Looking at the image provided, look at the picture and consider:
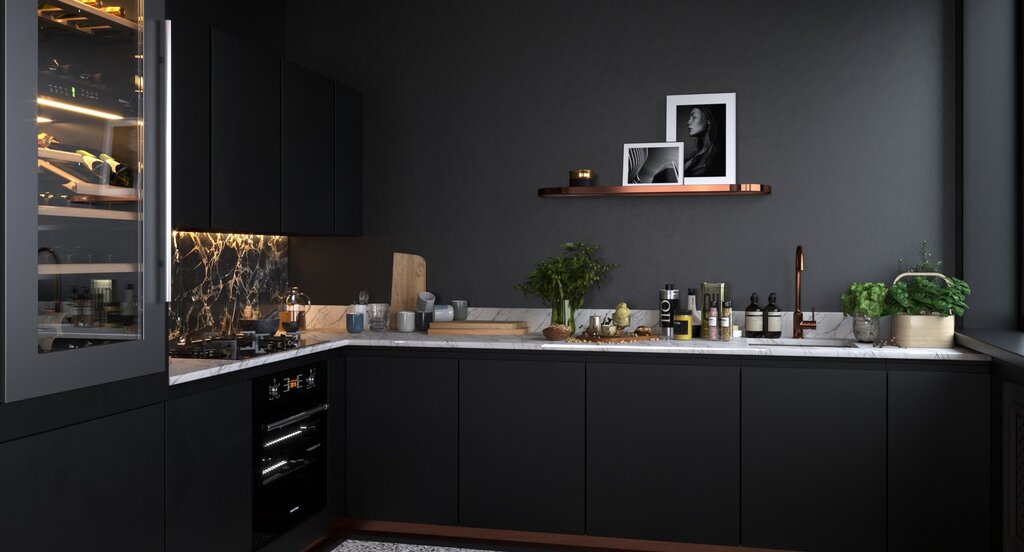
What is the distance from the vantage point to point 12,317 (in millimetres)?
2223

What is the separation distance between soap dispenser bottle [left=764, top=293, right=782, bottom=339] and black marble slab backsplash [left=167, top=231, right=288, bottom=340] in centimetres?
260

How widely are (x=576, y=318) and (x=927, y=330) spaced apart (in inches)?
65.0

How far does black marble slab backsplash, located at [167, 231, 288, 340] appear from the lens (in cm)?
390

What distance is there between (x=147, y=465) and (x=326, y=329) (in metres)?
2.07

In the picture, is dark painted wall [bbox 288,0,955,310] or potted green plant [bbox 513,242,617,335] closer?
dark painted wall [bbox 288,0,955,310]

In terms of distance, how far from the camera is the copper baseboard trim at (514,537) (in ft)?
12.4

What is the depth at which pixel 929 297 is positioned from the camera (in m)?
3.71

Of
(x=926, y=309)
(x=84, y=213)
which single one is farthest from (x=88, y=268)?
(x=926, y=309)

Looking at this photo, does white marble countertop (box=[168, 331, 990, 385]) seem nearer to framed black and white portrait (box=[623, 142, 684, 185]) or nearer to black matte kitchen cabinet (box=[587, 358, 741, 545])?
black matte kitchen cabinet (box=[587, 358, 741, 545])

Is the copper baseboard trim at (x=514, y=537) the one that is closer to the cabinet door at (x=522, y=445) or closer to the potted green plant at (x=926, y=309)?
the cabinet door at (x=522, y=445)

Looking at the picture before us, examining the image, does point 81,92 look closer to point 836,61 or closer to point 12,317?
point 12,317

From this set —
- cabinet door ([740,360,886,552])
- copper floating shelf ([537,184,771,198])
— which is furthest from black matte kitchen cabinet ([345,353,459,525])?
cabinet door ([740,360,886,552])

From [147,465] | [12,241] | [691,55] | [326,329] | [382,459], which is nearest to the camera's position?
[12,241]

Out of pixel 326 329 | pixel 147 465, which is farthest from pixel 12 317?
pixel 326 329
